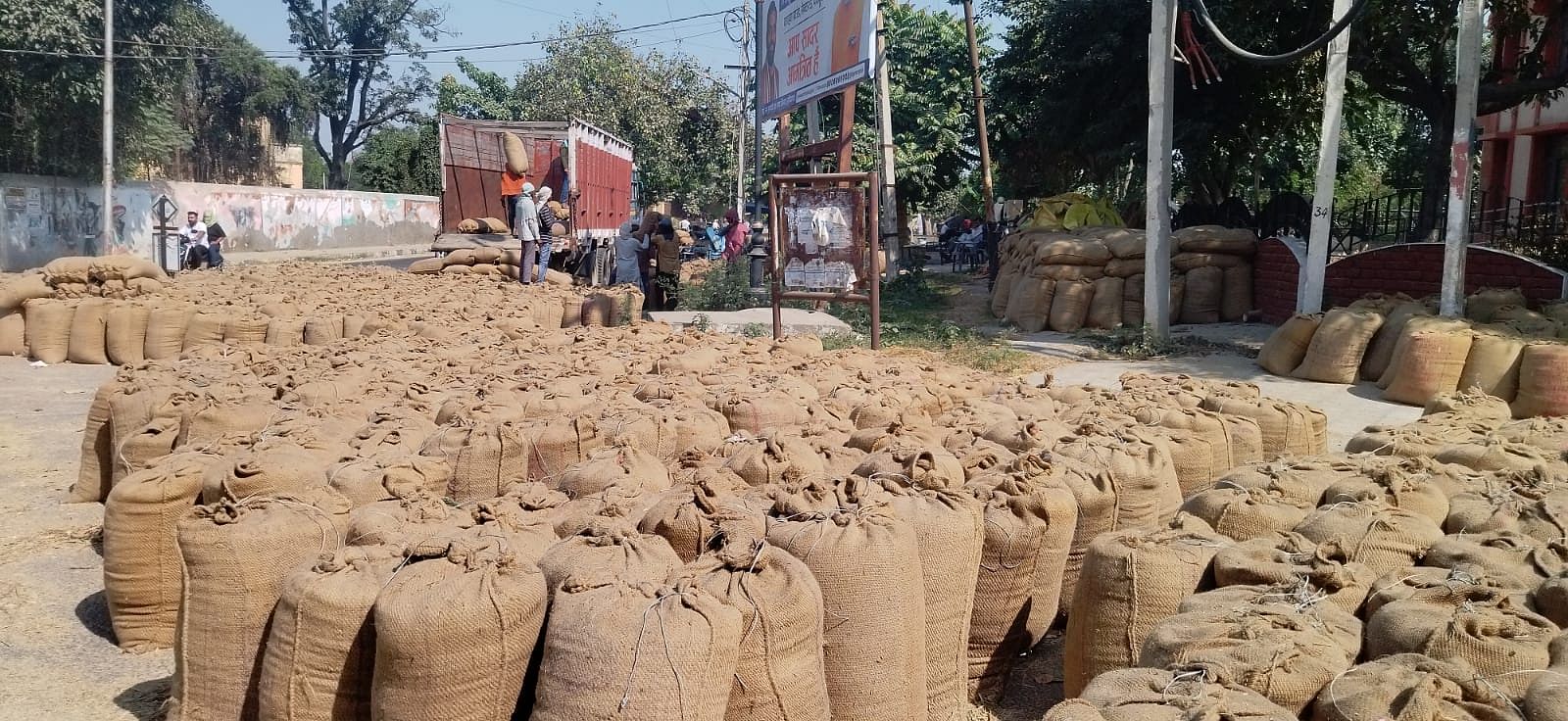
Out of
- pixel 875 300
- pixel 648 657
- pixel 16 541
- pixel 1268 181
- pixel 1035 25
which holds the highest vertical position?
pixel 1035 25

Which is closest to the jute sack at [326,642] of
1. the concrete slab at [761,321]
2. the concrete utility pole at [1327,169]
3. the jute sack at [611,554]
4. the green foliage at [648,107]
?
the jute sack at [611,554]

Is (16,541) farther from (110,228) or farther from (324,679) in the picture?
(110,228)

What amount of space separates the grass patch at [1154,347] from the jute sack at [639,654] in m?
9.58

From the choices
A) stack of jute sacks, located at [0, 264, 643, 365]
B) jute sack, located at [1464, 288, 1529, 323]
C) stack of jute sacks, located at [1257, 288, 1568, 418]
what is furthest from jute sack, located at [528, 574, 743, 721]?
jute sack, located at [1464, 288, 1529, 323]

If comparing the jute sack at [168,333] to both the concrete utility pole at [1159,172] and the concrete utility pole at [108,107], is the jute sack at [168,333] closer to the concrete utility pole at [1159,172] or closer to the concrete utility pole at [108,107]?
the concrete utility pole at [1159,172]

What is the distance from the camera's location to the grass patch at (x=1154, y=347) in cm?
1144

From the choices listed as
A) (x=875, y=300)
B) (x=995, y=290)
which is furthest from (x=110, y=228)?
(x=875, y=300)

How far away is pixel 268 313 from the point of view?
9.15 metres

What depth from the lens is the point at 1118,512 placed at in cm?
412

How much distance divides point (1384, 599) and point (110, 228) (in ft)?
83.9

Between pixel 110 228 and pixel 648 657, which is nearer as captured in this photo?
pixel 648 657

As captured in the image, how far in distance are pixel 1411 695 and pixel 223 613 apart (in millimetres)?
2973

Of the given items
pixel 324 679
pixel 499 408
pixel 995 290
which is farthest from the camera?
pixel 995 290

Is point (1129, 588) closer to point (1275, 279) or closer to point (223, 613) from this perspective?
point (223, 613)
